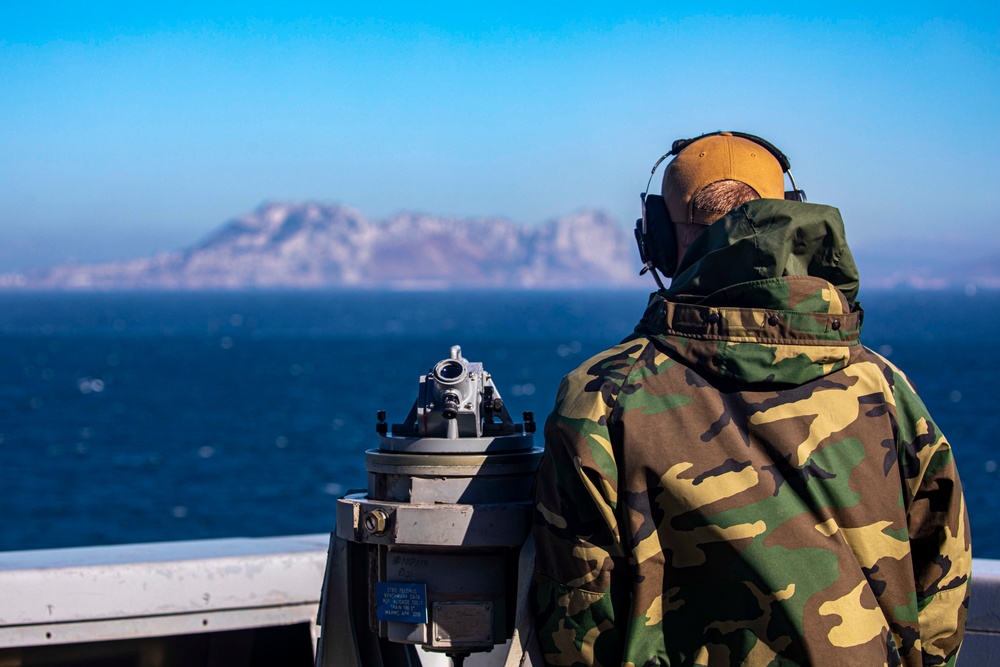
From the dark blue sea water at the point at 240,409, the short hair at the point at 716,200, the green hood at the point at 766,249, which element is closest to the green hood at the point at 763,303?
the green hood at the point at 766,249

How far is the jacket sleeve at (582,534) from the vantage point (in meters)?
2.62

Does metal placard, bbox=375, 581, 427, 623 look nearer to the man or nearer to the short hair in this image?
the man

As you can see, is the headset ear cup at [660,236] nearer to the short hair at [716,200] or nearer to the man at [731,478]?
the short hair at [716,200]

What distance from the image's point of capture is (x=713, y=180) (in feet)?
9.72

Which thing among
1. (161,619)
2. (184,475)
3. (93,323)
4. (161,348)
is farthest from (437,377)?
(93,323)

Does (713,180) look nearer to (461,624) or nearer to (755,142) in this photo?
(755,142)

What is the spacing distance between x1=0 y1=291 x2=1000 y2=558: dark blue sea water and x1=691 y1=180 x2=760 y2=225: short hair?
1236 inches

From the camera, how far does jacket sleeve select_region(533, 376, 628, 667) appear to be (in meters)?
2.62

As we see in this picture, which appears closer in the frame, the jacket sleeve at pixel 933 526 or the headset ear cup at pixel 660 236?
the jacket sleeve at pixel 933 526

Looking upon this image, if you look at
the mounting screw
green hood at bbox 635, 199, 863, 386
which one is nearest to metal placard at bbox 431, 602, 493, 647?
the mounting screw

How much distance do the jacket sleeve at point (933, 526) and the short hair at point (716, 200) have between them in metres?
0.50

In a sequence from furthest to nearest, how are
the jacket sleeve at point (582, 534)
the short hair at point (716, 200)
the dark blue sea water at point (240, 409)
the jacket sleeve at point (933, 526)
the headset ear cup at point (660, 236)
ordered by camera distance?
the dark blue sea water at point (240, 409)
the headset ear cup at point (660, 236)
the short hair at point (716, 200)
the jacket sleeve at point (933, 526)
the jacket sleeve at point (582, 534)

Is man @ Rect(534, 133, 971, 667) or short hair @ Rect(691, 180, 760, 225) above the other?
short hair @ Rect(691, 180, 760, 225)

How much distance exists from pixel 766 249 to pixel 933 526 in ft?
2.44
